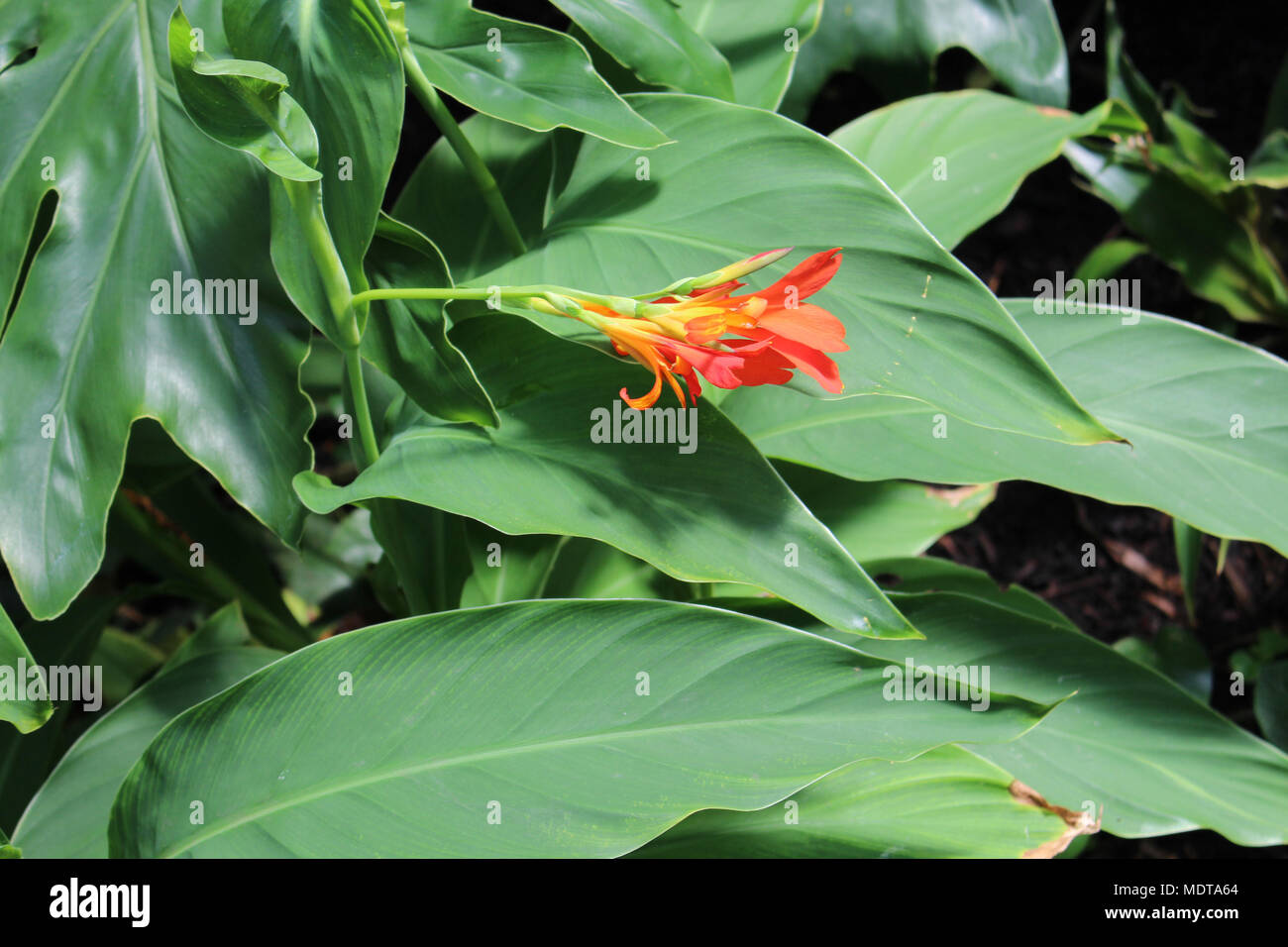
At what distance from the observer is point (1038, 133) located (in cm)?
84

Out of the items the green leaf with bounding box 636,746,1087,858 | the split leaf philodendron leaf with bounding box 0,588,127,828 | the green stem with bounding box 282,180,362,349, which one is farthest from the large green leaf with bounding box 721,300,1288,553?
the split leaf philodendron leaf with bounding box 0,588,127,828

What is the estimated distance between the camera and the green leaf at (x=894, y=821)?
65 cm

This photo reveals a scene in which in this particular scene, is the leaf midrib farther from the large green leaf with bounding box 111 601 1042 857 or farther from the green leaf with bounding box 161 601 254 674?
the green leaf with bounding box 161 601 254 674

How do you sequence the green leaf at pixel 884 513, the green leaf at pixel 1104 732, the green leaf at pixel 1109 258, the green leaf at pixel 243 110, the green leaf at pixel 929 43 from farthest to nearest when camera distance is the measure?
the green leaf at pixel 1109 258
the green leaf at pixel 929 43
the green leaf at pixel 884 513
the green leaf at pixel 1104 732
the green leaf at pixel 243 110

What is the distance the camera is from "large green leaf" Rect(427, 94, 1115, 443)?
1.78 ft

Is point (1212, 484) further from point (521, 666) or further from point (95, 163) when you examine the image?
point (95, 163)

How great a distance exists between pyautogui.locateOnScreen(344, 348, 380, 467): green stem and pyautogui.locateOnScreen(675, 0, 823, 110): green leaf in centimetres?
38

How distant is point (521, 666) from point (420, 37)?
43cm

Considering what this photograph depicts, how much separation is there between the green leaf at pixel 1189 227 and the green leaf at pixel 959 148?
27 cm

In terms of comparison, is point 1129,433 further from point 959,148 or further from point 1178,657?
point 1178,657

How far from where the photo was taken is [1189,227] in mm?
1117

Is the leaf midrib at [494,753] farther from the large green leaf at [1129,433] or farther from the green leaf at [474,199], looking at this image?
the green leaf at [474,199]

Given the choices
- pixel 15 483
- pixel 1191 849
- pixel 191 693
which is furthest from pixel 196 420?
pixel 1191 849

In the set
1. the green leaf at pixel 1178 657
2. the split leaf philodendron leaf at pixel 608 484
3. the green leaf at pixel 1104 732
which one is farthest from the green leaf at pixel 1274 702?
the split leaf philodendron leaf at pixel 608 484
